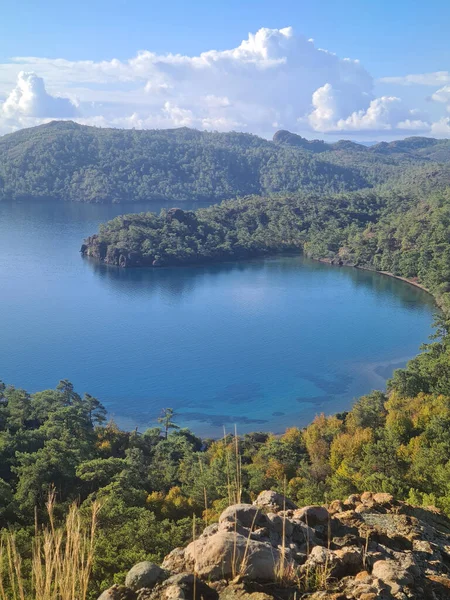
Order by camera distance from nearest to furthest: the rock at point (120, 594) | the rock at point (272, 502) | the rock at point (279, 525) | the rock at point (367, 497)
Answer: the rock at point (120, 594) → the rock at point (279, 525) → the rock at point (272, 502) → the rock at point (367, 497)

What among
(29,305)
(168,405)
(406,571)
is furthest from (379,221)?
(406,571)

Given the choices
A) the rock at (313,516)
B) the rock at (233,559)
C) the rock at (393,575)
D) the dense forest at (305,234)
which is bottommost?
the rock at (313,516)

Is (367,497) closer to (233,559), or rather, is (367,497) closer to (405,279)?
(233,559)

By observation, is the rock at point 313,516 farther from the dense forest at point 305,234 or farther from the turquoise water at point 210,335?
the dense forest at point 305,234

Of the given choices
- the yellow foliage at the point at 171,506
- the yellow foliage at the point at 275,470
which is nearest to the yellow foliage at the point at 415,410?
the yellow foliage at the point at 275,470

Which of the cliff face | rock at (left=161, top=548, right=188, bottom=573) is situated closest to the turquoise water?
the cliff face

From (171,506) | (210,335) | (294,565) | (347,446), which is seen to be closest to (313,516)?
(294,565)

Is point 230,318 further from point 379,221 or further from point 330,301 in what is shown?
point 379,221
